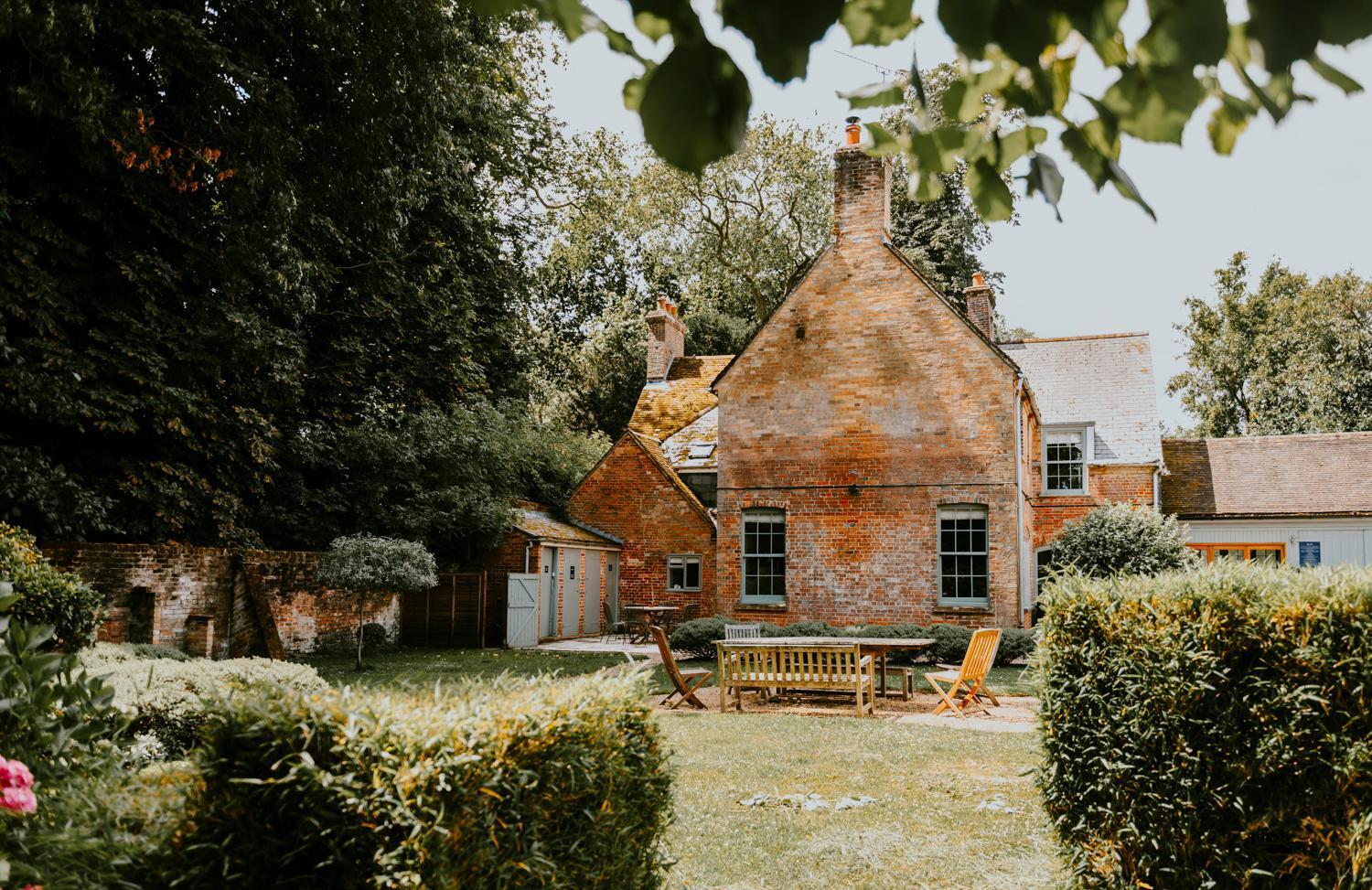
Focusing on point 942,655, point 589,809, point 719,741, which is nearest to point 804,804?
point 719,741

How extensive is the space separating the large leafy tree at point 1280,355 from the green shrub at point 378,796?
37.1 metres

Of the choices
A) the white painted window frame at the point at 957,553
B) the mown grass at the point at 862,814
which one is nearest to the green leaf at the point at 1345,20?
the mown grass at the point at 862,814

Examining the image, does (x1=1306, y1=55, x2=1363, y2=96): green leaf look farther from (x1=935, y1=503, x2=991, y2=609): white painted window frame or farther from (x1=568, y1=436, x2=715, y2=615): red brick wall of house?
(x1=568, y1=436, x2=715, y2=615): red brick wall of house

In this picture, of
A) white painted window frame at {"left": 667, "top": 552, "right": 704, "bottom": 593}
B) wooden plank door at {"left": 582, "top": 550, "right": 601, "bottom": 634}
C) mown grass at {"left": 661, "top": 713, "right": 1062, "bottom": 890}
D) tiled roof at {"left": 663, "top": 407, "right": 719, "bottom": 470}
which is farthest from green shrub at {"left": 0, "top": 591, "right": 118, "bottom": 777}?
tiled roof at {"left": 663, "top": 407, "right": 719, "bottom": 470}

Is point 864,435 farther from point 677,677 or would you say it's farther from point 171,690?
point 171,690

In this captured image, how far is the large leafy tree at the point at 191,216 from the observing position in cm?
1285

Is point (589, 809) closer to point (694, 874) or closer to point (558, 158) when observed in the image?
point (694, 874)

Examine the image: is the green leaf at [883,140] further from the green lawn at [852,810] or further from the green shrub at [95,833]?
the green shrub at [95,833]

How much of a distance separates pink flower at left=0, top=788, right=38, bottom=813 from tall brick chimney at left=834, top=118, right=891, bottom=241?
1980cm

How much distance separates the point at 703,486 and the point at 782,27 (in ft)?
79.1

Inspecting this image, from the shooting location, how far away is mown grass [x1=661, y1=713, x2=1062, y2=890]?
5762mm

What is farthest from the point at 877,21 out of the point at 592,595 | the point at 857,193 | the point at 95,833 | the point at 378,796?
the point at 592,595

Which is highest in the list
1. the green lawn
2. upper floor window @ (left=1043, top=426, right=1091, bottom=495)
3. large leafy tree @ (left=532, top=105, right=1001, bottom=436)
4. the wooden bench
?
large leafy tree @ (left=532, top=105, right=1001, bottom=436)

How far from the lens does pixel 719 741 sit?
10.0 m
